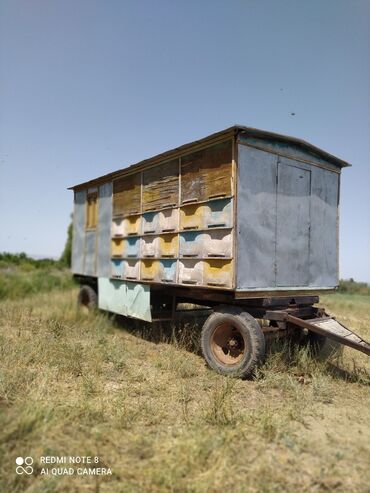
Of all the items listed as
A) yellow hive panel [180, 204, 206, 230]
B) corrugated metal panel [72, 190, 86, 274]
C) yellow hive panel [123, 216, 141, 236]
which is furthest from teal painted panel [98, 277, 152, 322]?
yellow hive panel [180, 204, 206, 230]

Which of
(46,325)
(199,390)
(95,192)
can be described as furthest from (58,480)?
(95,192)

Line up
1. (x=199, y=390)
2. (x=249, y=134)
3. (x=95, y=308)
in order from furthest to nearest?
1. (x=95, y=308)
2. (x=249, y=134)
3. (x=199, y=390)

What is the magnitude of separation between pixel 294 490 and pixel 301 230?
4484 mm

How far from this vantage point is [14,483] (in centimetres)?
298

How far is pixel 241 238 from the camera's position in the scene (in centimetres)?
577

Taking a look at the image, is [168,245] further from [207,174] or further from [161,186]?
[207,174]

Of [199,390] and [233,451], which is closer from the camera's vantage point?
[233,451]

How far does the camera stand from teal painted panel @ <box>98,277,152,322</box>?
26.6ft

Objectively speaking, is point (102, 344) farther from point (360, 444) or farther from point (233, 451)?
point (360, 444)

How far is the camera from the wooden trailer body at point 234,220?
5852 mm

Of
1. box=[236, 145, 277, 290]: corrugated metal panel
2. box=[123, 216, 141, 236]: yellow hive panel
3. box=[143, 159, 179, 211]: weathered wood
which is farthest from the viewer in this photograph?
box=[123, 216, 141, 236]: yellow hive panel

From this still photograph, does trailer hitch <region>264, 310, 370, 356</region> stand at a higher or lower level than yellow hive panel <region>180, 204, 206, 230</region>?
lower

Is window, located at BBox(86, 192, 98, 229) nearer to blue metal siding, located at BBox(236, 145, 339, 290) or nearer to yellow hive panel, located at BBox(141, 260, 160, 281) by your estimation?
yellow hive panel, located at BBox(141, 260, 160, 281)

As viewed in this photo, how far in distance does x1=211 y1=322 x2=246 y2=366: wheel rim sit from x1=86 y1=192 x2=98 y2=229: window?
5.54 metres
